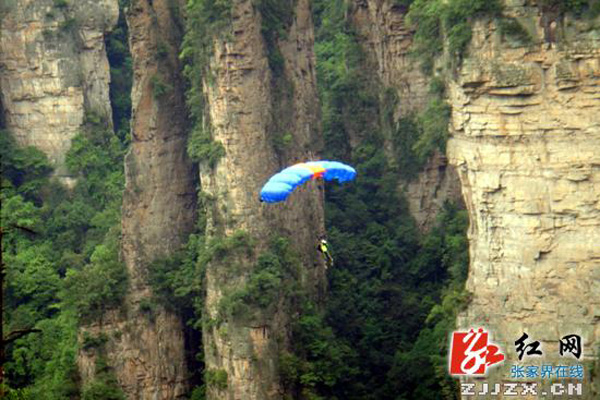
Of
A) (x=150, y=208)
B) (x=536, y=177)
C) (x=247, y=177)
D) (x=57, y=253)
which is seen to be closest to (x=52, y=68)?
(x=57, y=253)

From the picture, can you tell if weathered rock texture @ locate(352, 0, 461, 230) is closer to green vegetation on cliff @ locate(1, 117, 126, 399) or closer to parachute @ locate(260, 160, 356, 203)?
green vegetation on cliff @ locate(1, 117, 126, 399)

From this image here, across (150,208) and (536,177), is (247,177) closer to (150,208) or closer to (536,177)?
(150,208)

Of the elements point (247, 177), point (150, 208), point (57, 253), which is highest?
point (247, 177)

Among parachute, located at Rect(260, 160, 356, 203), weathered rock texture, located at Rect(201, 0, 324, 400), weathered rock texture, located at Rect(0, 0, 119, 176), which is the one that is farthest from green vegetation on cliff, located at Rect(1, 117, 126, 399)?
parachute, located at Rect(260, 160, 356, 203)

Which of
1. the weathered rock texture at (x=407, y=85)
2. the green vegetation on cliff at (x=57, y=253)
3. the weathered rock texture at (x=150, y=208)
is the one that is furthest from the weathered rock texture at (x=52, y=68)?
the weathered rock texture at (x=407, y=85)

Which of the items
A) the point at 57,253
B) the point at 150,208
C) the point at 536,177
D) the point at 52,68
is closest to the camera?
the point at 536,177

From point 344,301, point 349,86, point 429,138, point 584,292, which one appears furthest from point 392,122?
point 584,292
